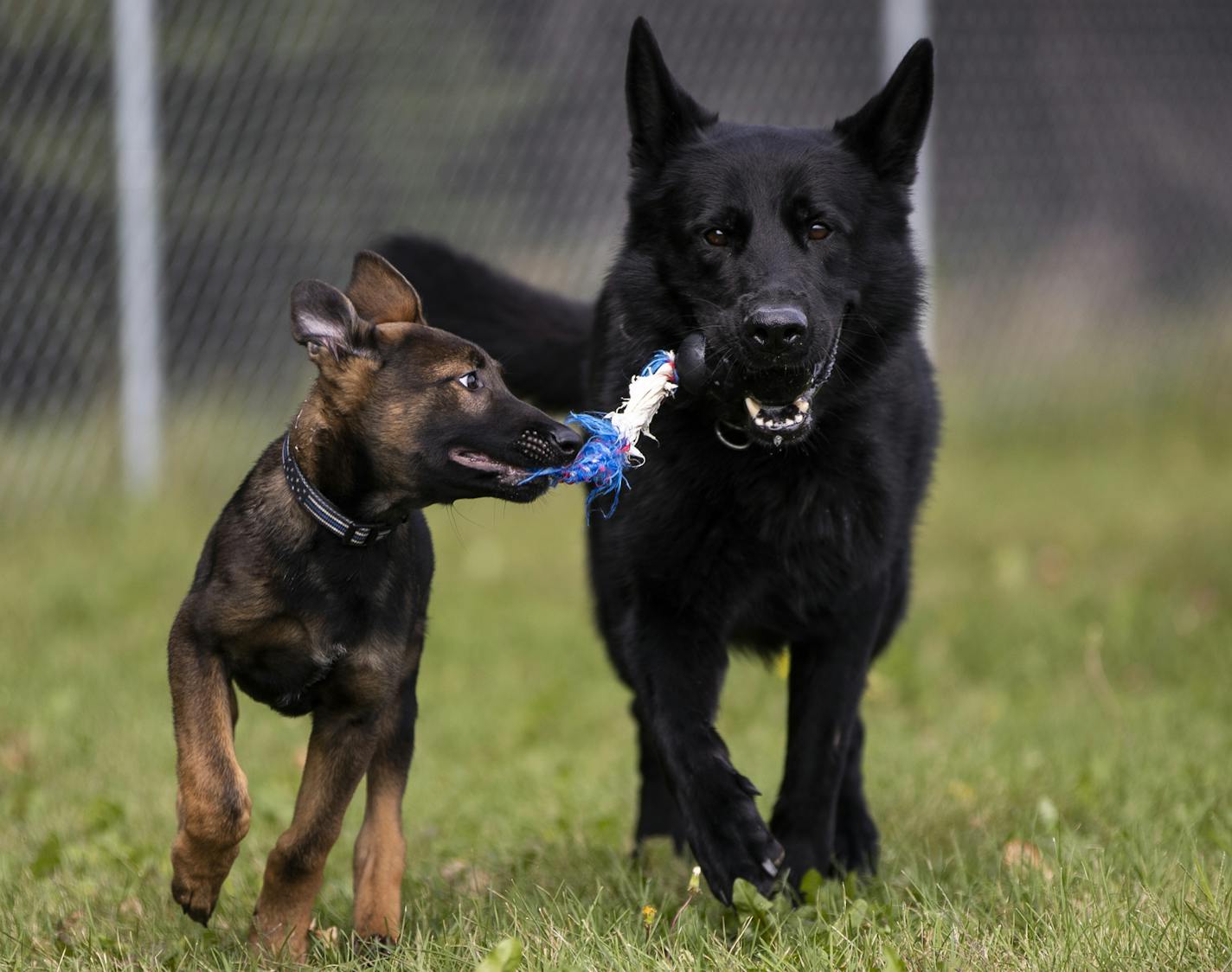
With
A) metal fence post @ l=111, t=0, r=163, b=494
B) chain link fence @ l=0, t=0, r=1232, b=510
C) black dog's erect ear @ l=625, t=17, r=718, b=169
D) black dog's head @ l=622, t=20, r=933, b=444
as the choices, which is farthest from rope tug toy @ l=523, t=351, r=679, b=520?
chain link fence @ l=0, t=0, r=1232, b=510

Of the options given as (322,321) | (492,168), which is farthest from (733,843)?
(492,168)

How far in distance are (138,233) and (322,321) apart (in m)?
4.00

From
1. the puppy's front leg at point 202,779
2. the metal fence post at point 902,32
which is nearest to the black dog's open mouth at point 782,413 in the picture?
the puppy's front leg at point 202,779

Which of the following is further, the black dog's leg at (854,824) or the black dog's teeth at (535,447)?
the black dog's leg at (854,824)

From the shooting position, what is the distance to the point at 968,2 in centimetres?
897

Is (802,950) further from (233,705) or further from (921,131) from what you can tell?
(921,131)

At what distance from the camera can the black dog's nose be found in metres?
3.03

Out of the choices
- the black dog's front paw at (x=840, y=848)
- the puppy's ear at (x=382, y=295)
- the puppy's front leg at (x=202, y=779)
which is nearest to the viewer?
the puppy's front leg at (x=202, y=779)

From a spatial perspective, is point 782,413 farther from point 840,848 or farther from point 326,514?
point 840,848

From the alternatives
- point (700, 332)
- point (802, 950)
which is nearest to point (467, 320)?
point (700, 332)

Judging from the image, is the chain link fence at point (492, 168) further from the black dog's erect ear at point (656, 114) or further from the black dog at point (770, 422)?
the black dog at point (770, 422)

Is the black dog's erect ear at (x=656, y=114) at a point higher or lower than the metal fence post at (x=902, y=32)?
lower

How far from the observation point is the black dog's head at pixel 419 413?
288 centimetres

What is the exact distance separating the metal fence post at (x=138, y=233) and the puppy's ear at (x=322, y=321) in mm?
3940
